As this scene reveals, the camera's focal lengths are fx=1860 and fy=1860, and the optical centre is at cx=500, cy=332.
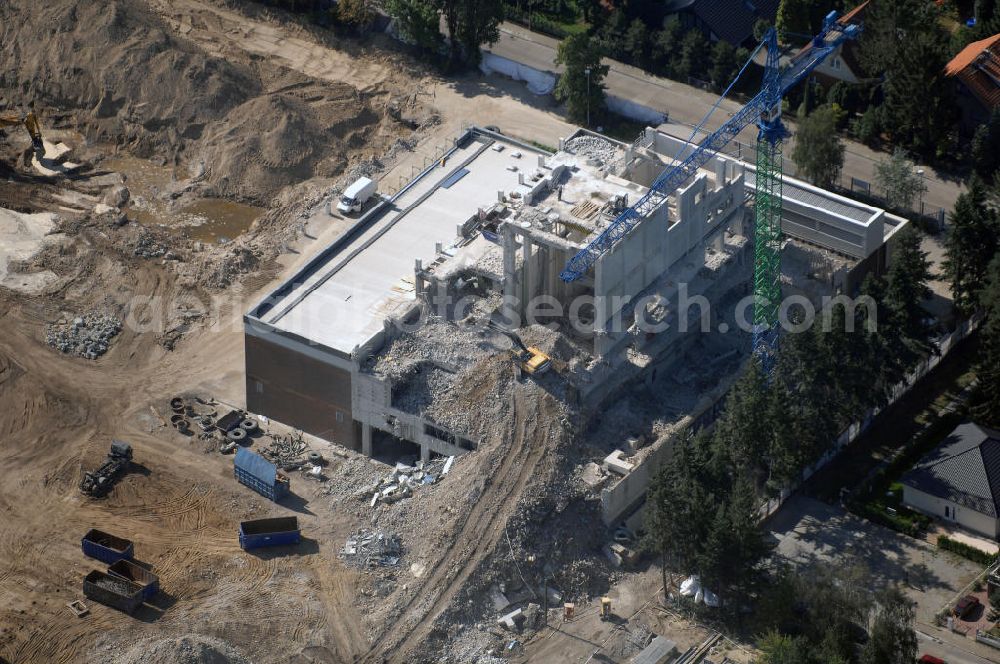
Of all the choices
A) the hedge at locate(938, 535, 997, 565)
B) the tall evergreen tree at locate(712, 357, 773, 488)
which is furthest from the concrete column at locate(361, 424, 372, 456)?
the hedge at locate(938, 535, 997, 565)

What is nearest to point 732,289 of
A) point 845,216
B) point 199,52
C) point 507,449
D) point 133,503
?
point 845,216

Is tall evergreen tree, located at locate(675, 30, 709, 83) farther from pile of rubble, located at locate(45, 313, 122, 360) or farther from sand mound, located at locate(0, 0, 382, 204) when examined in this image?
pile of rubble, located at locate(45, 313, 122, 360)

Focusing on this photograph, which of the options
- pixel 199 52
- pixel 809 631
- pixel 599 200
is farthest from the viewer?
pixel 199 52

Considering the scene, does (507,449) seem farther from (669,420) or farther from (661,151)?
(661,151)

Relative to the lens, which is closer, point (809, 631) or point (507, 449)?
point (809, 631)

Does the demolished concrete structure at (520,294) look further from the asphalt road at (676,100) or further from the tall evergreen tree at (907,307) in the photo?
the asphalt road at (676,100)

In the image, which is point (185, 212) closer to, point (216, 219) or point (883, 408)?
point (216, 219)
